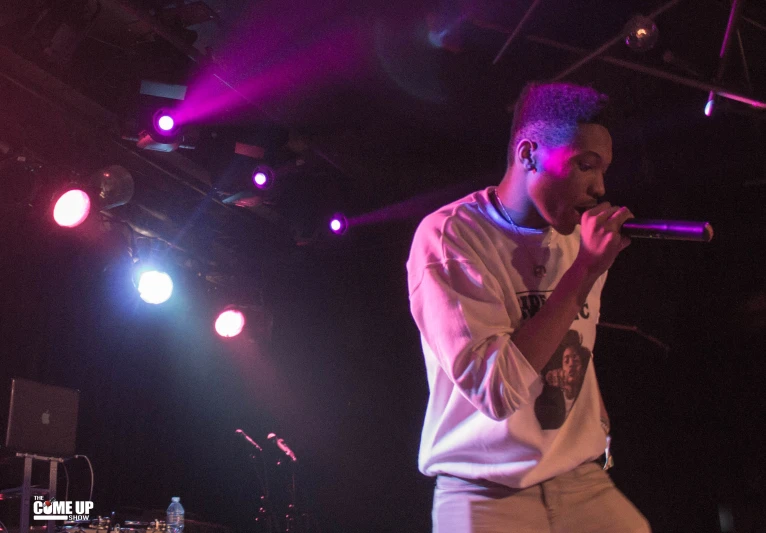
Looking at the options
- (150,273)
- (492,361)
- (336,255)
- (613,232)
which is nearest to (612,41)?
(613,232)

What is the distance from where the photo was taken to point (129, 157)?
5.31 meters

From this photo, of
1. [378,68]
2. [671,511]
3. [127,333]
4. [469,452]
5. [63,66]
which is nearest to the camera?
[469,452]

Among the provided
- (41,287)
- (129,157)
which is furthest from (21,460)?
(129,157)

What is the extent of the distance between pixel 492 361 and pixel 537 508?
366mm

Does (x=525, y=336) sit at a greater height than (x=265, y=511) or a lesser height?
greater

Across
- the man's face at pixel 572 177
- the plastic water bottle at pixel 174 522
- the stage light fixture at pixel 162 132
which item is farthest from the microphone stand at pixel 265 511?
the man's face at pixel 572 177

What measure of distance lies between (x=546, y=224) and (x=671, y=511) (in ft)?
14.6

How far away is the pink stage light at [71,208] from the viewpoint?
4773 mm

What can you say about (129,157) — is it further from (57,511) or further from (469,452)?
(469,452)

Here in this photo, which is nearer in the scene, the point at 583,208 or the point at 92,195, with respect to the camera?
the point at 583,208

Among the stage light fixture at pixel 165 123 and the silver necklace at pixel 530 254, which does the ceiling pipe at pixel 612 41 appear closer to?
the silver necklace at pixel 530 254

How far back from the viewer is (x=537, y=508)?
62.7 inches

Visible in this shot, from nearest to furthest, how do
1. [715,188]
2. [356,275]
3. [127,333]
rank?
[715,188] < [127,333] < [356,275]

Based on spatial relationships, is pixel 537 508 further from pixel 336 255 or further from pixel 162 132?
pixel 336 255
